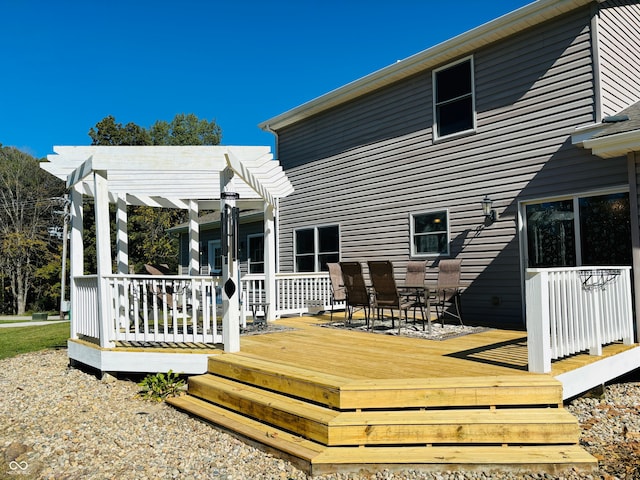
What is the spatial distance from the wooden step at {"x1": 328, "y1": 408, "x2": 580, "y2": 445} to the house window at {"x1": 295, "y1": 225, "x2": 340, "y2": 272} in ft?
24.1

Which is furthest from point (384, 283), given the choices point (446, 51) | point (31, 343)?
point (31, 343)

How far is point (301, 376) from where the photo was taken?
158 inches

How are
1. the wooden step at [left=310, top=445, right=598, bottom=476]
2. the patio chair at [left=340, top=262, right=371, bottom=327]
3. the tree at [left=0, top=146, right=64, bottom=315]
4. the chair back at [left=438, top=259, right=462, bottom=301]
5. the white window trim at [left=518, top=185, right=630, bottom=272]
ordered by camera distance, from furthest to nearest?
the tree at [left=0, top=146, right=64, bottom=315]
the chair back at [left=438, top=259, right=462, bottom=301]
the patio chair at [left=340, top=262, right=371, bottom=327]
the white window trim at [left=518, top=185, right=630, bottom=272]
the wooden step at [left=310, top=445, right=598, bottom=476]

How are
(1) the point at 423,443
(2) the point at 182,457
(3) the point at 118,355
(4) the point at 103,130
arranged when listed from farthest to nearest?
(4) the point at 103,130 < (3) the point at 118,355 < (2) the point at 182,457 < (1) the point at 423,443

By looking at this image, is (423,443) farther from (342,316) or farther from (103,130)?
(103,130)

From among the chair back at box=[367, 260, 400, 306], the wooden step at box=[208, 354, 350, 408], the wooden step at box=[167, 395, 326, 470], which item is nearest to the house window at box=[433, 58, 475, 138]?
the chair back at box=[367, 260, 400, 306]

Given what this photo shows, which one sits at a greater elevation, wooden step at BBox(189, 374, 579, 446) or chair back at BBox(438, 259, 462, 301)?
chair back at BBox(438, 259, 462, 301)

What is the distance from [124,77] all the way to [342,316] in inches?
1242

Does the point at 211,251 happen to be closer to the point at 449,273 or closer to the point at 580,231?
the point at 449,273

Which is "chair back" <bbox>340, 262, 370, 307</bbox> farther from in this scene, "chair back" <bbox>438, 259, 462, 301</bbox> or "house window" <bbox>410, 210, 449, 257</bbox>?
"house window" <bbox>410, 210, 449, 257</bbox>

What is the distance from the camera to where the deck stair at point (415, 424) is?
10.4 ft

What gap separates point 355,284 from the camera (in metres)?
7.20

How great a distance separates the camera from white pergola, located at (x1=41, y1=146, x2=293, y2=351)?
17.4 ft

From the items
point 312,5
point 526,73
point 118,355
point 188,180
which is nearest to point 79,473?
A: point 118,355
